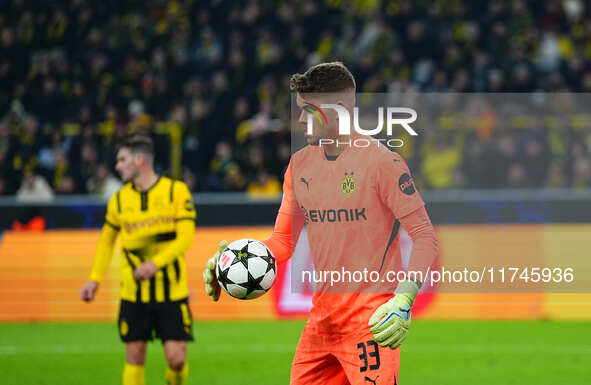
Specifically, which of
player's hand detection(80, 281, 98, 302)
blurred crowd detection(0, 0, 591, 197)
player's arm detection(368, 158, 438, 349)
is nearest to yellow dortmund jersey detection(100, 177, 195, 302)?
player's hand detection(80, 281, 98, 302)

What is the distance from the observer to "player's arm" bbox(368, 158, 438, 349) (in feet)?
12.8

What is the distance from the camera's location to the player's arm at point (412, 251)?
3889 mm

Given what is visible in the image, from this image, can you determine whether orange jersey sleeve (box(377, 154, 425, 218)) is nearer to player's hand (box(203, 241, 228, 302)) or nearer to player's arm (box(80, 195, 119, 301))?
player's hand (box(203, 241, 228, 302))

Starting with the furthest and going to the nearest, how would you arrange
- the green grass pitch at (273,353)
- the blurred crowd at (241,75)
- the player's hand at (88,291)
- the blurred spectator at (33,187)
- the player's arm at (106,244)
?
the blurred spectator at (33,187)
the blurred crowd at (241,75)
the green grass pitch at (273,353)
the player's arm at (106,244)
the player's hand at (88,291)

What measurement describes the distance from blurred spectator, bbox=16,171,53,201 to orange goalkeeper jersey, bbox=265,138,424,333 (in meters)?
9.35

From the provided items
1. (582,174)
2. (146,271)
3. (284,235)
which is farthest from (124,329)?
(582,174)

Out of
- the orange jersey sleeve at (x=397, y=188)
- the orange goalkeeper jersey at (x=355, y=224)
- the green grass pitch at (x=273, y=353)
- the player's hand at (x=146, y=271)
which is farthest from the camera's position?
the green grass pitch at (x=273, y=353)

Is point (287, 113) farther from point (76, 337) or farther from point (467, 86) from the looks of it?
point (76, 337)

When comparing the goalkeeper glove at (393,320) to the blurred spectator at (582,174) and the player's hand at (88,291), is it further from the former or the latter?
the blurred spectator at (582,174)

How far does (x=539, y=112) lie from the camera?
13.0 meters

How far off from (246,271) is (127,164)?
2.89 meters

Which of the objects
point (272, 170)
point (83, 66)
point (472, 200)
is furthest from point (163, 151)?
point (472, 200)

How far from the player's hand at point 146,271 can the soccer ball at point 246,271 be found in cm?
237

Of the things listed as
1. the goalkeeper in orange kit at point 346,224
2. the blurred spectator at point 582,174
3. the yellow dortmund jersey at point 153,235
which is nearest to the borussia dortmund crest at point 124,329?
the yellow dortmund jersey at point 153,235
